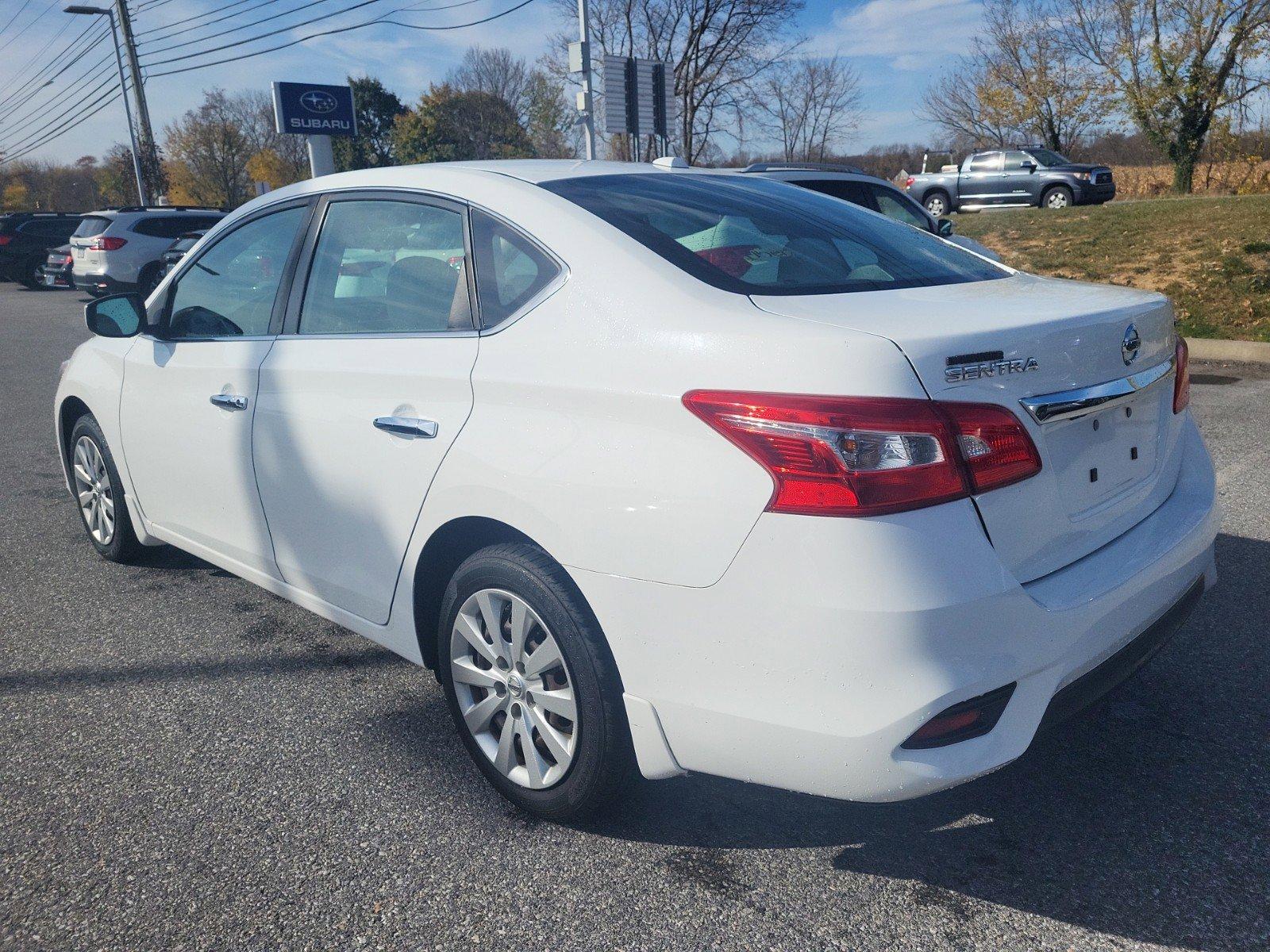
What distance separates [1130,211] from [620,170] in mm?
14630

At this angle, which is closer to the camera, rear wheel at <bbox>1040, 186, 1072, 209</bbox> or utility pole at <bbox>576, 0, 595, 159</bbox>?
utility pole at <bbox>576, 0, 595, 159</bbox>

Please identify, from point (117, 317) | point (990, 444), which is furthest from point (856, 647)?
point (117, 317)

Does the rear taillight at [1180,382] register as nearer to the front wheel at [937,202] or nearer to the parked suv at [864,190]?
the parked suv at [864,190]

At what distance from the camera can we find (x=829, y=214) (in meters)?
3.11

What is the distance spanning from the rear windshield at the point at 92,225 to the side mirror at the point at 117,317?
55.6 feet

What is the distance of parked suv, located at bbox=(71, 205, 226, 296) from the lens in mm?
18484

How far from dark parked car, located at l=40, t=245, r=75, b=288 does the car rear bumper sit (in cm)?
2451

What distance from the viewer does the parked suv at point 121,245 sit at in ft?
60.6

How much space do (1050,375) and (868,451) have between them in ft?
1.60

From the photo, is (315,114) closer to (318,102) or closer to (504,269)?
(318,102)

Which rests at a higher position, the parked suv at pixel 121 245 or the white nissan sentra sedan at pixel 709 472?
the parked suv at pixel 121 245

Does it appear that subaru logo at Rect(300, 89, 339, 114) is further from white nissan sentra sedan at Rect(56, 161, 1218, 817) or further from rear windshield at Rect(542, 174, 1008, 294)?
rear windshield at Rect(542, 174, 1008, 294)

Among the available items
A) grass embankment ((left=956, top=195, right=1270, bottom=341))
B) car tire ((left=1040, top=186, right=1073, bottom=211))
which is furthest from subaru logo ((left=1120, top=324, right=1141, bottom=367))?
car tire ((left=1040, top=186, right=1073, bottom=211))

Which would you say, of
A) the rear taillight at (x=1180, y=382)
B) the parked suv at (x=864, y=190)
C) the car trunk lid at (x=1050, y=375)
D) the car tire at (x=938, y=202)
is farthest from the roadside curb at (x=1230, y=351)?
the car tire at (x=938, y=202)
